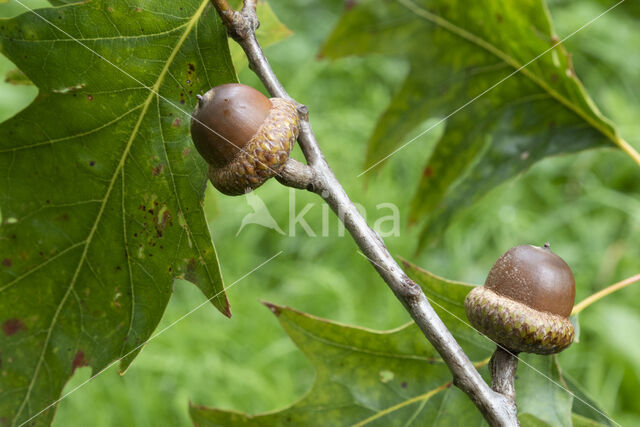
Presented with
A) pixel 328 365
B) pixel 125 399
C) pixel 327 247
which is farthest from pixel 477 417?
A: pixel 327 247

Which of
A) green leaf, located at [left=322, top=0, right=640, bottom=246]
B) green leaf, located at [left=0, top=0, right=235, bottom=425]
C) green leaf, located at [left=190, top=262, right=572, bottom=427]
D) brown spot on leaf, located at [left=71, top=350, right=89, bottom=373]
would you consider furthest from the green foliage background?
brown spot on leaf, located at [left=71, top=350, right=89, bottom=373]

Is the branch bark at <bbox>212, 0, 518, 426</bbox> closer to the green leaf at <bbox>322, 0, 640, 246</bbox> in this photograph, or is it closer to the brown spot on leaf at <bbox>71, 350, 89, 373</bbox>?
the brown spot on leaf at <bbox>71, 350, 89, 373</bbox>

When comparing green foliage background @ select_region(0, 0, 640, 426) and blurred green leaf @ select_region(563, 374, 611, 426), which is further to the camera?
green foliage background @ select_region(0, 0, 640, 426)

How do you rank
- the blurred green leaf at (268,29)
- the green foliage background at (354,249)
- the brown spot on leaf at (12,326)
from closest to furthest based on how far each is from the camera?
1. the brown spot on leaf at (12,326)
2. the blurred green leaf at (268,29)
3. the green foliage background at (354,249)

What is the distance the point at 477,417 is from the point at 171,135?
69cm

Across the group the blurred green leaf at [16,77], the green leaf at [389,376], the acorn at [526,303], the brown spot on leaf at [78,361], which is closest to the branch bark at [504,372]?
the acorn at [526,303]

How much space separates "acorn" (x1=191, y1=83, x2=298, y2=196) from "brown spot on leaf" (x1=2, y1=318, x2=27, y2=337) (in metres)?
0.38

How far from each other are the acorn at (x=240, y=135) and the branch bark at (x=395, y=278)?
0.11 feet

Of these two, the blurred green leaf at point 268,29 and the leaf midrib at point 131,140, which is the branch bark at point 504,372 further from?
the blurred green leaf at point 268,29

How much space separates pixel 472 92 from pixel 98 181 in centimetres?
90

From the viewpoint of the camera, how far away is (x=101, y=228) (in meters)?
0.96

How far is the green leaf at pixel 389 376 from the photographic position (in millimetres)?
1076

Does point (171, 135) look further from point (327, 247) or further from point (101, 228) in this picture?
point (327, 247)

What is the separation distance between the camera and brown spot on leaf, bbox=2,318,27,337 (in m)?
0.93
